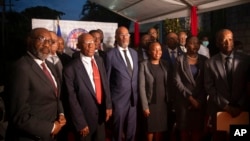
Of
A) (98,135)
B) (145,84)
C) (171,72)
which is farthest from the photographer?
(171,72)

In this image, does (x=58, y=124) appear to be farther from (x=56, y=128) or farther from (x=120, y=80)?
(x=120, y=80)

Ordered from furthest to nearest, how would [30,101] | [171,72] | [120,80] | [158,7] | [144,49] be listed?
[158,7] → [144,49] → [171,72] → [120,80] → [30,101]

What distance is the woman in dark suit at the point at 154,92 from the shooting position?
182 inches

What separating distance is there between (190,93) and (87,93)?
155 cm

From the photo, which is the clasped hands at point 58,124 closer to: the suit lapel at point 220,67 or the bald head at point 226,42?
the suit lapel at point 220,67

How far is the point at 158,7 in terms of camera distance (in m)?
7.72

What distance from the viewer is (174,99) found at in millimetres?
4805

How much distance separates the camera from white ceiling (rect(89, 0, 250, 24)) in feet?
21.5

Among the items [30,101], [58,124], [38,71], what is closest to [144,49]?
[58,124]

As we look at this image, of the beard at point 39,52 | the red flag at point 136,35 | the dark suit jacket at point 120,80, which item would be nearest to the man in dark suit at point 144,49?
the dark suit jacket at point 120,80

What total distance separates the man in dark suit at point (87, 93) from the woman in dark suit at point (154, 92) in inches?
31.0

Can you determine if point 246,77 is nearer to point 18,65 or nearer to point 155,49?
point 155,49

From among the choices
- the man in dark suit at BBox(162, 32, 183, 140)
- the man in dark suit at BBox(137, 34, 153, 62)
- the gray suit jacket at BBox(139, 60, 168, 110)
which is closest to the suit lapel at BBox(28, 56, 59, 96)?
the gray suit jacket at BBox(139, 60, 168, 110)

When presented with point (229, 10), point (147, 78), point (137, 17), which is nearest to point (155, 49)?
point (147, 78)
